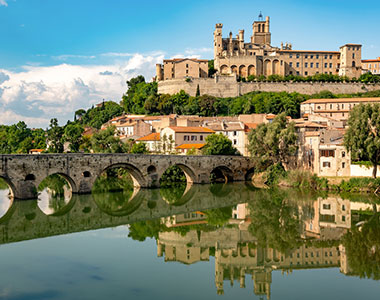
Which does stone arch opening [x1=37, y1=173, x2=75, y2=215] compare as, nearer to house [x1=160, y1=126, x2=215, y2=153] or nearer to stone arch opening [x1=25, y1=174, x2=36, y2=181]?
stone arch opening [x1=25, y1=174, x2=36, y2=181]

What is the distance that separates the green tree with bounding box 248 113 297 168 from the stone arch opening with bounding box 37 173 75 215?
17787 mm

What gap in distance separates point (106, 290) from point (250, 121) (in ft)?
161

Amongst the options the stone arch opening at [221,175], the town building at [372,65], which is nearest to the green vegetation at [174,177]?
the stone arch opening at [221,175]

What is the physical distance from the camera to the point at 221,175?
48000mm

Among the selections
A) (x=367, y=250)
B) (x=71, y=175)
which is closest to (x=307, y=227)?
(x=367, y=250)

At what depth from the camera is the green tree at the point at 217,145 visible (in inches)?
1849

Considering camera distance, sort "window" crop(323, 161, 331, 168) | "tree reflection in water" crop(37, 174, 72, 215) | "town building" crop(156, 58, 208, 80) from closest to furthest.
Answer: "tree reflection in water" crop(37, 174, 72, 215) < "window" crop(323, 161, 331, 168) < "town building" crop(156, 58, 208, 80)

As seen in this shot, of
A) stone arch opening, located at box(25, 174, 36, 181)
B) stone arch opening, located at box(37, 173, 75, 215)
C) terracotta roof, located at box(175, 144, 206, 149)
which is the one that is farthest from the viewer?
terracotta roof, located at box(175, 144, 206, 149)

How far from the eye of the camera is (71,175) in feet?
113

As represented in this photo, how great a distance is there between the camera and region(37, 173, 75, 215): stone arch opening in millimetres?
30469

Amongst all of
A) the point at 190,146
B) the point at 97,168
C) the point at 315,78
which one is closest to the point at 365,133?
the point at 190,146

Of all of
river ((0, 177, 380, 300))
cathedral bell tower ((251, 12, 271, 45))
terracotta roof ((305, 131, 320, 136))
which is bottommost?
river ((0, 177, 380, 300))

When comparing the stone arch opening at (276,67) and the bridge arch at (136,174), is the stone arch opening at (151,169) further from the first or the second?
the stone arch opening at (276,67)

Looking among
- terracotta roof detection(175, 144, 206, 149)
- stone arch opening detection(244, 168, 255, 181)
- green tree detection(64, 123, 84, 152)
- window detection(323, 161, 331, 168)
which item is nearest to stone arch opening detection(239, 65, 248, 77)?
green tree detection(64, 123, 84, 152)
